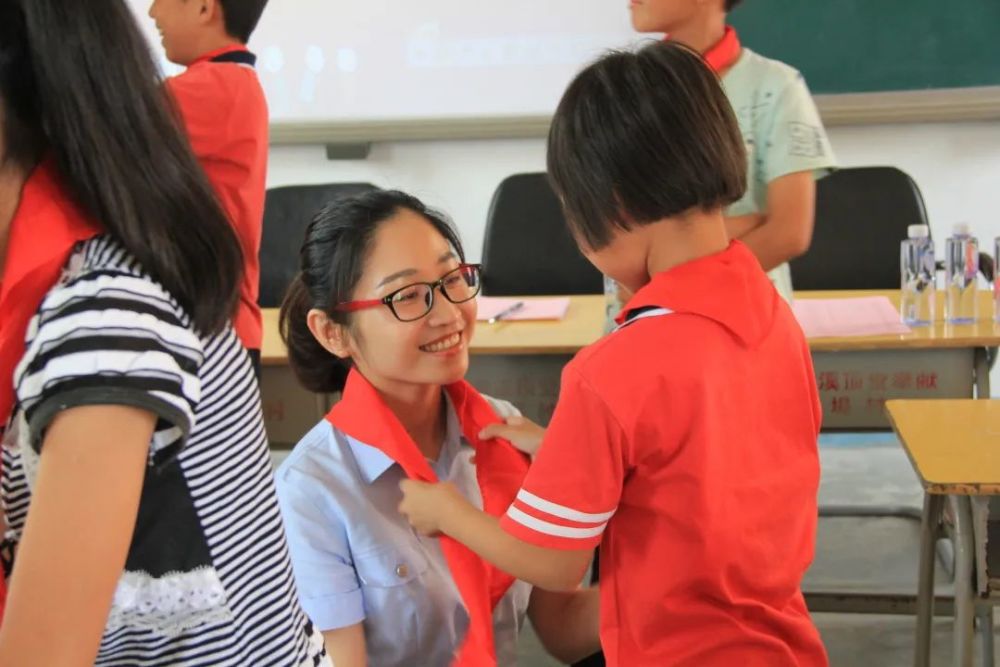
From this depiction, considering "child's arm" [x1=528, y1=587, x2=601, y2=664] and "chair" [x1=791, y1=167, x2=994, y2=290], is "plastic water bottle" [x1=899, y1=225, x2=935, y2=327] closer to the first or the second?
"chair" [x1=791, y1=167, x2=994, y2=290]

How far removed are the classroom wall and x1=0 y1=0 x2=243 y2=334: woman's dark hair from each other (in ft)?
9.64

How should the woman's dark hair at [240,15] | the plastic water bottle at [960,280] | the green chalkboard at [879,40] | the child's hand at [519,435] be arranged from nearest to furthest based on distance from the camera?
the child's hand at [519,435] < the woman's dark hair at [240,15] < the plastic water bottle at [960,280] < the green chalkboard at [879,40]

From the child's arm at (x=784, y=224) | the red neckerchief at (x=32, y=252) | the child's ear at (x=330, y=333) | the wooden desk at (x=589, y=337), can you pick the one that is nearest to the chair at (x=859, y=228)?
the wooden desk at (x=589, y=337)

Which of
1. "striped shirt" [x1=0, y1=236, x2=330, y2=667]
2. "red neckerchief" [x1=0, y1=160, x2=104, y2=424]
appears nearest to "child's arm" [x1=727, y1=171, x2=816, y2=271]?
"striped shirt" [x1=0, y1=236, x2=330, y2=667]

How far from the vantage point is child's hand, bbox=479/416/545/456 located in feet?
4.60

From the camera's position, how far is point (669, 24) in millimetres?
2049

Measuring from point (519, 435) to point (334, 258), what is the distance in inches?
13.5

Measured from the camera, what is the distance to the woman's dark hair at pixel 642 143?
1.11 meters

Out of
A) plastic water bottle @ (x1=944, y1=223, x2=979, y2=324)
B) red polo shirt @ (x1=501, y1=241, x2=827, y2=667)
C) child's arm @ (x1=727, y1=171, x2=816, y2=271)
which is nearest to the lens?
red polo shirt @ (x1=501, y1=241, x2=827, y2=667)

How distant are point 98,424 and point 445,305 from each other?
90 centimetres

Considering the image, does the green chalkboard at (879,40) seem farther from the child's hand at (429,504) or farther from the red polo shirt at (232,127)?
the child's hand at (429,504)

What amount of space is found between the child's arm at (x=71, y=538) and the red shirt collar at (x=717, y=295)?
0.62 metres

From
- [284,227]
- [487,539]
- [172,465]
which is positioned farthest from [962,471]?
[284,227]

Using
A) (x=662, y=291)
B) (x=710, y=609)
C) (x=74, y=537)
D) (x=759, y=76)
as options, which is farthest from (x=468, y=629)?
(x=759, y=76)
